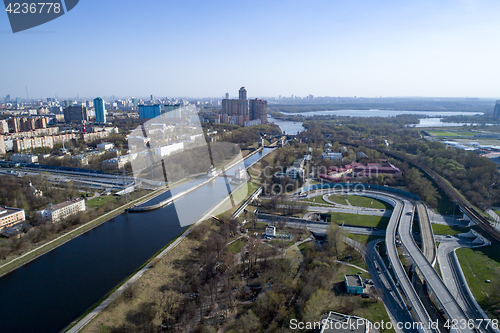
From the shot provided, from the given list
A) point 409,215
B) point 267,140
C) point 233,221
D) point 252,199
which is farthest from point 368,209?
point 267,140

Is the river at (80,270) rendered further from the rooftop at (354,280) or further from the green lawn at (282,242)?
the rooftop at (354,280)

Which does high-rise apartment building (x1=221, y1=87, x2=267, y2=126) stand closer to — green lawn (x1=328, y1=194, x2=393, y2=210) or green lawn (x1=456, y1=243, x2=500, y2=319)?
green lawn (x1=328, y1=194, x2=393, y2=210)

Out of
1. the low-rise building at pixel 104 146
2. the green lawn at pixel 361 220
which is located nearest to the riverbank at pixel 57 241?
the green lawn at pixel 361 220

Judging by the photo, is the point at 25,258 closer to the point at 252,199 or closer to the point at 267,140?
the point at 252,199

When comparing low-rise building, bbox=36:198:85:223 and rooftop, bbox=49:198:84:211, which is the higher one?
rooftop, bbox=49:198:84:211

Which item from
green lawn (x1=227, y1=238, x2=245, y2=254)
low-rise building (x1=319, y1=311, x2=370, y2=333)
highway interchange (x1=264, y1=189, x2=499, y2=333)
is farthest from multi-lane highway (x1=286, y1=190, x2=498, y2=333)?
green lawn (x1=227, y1=238, x2=245, y2=254)

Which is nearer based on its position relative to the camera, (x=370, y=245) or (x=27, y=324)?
(x=27, y=324)
